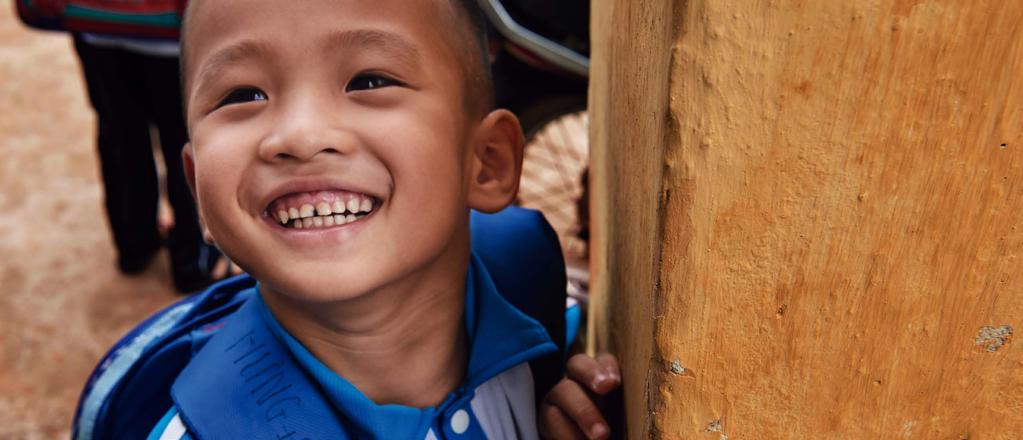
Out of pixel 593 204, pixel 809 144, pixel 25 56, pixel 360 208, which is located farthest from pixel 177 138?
pixel 25 56

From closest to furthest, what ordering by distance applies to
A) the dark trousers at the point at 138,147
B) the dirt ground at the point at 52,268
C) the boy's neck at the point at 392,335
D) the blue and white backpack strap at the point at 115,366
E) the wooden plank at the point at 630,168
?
the wooden plank at the point at 630,168 < the boy's neck at the point at 392,335 < the blue and white backpack strap at the point at 115,366 < the dirt ground at the point at 52,268 < the dark trousers at the point at 138,147

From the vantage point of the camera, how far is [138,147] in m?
3.18

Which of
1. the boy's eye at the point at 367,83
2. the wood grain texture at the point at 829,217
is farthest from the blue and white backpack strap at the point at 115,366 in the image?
the wood grain texture at the point at 829,217

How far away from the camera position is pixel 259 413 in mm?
891

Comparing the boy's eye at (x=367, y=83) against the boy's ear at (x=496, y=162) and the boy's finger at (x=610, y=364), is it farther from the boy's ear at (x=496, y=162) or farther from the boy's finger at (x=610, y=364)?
the boy's finger at (x=610, y=364)

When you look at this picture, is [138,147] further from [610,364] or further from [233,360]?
[610,364]

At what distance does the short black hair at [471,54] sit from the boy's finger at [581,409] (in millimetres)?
335

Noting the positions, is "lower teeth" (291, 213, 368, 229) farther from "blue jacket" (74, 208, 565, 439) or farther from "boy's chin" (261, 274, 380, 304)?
"blue jacket" (74, 208, 565, 439)

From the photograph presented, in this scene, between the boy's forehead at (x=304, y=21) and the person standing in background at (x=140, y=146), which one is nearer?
the boy's forehead at (x=304, y=21)

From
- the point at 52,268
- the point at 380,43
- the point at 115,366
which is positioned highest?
the point at 380,43

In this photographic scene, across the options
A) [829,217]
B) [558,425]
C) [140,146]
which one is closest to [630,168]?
[829,217]

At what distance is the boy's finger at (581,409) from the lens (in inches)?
37.6

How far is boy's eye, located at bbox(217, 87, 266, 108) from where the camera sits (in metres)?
0.86

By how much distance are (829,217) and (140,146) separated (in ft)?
9.90
